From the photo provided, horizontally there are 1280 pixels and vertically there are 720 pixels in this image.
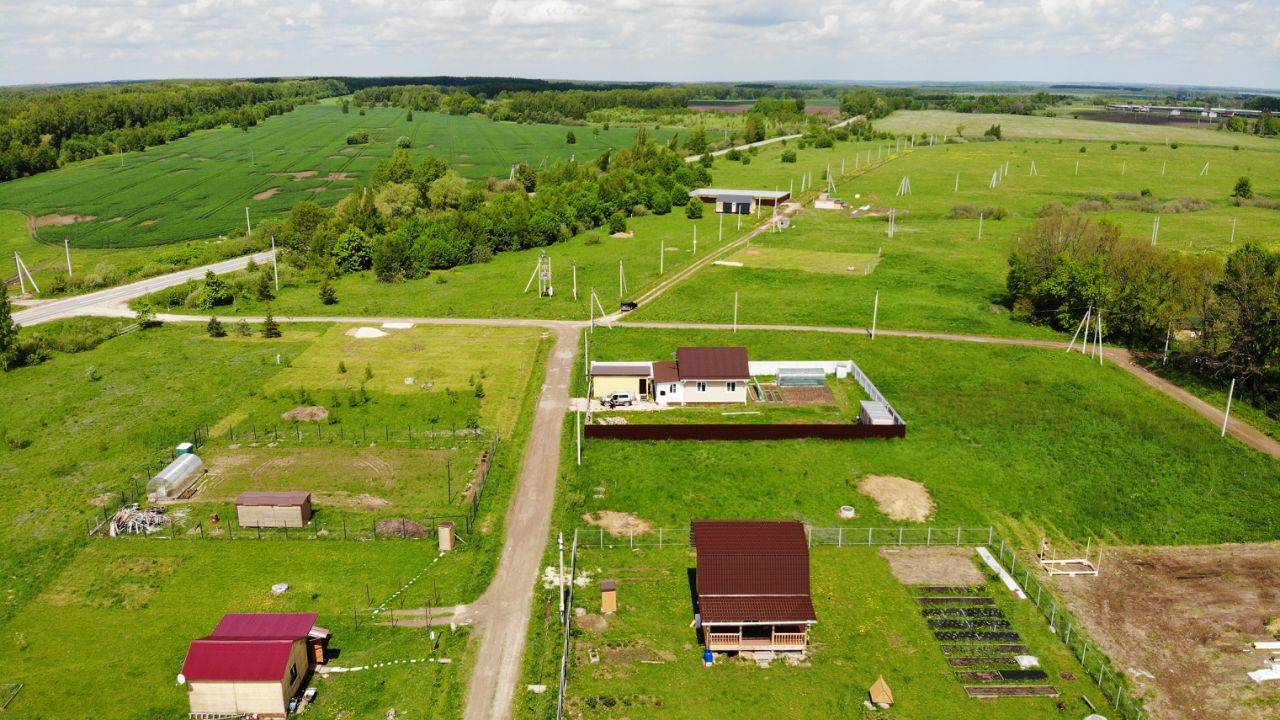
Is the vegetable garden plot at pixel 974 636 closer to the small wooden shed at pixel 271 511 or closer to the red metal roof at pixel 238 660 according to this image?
the red metal roof at pixel 238 660

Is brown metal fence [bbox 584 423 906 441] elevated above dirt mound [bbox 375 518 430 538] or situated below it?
above

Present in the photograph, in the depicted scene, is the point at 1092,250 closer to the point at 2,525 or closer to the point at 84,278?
the point at 2,525

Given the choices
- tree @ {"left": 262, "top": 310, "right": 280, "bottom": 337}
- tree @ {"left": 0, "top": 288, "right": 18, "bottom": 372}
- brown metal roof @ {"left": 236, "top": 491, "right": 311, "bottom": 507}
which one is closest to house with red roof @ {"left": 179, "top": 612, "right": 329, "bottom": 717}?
brown metal roof @ {"left": 236, "top": 491, "right": 311, "bottom": 507}

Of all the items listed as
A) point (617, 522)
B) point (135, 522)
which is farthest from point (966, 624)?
point (135, 522)

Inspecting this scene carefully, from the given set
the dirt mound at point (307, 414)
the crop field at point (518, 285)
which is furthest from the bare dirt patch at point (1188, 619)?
the crop field at point (518, 285)

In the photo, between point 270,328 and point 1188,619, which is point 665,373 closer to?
point 1188,619

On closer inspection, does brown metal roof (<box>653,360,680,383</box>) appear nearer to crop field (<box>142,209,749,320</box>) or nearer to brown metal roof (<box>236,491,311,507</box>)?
crop field (<box>142,209,749,320</box>)
